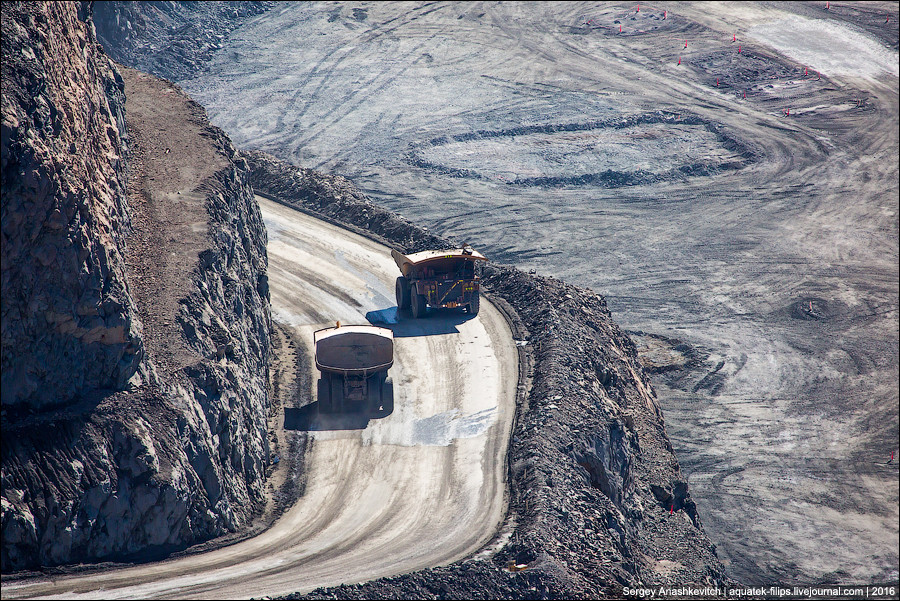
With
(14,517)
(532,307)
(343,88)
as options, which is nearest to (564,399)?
(532,307)

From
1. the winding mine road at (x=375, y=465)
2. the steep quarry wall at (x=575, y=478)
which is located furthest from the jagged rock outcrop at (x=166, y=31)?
the steep quarry wall at (x=575, y=478)

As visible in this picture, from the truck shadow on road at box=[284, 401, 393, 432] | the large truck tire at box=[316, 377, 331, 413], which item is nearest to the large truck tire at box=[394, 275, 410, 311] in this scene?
the truck shadow on road at box=[284, 401, 393, 432]

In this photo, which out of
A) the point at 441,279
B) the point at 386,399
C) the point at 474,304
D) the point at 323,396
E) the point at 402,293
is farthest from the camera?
the point at 402,293

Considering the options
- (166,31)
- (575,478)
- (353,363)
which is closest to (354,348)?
(353,363)

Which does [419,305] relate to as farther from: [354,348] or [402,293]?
[354,348]

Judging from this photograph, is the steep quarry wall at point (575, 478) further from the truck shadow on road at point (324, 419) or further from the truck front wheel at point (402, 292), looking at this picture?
the truck shadow on road at point (324, 419)

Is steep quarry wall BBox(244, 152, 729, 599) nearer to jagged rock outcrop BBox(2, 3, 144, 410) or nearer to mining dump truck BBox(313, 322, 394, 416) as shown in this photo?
mining dump truck BBox(313, 322, 394, 416)

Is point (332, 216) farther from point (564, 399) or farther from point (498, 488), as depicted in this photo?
point (498, 488)
